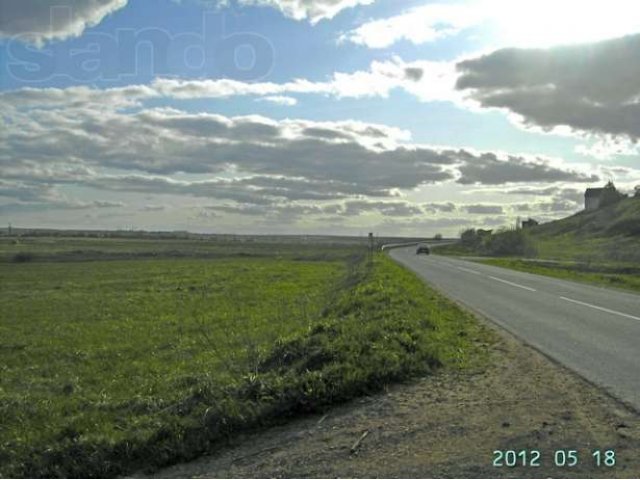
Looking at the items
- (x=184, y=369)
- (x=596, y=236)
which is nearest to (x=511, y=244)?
(x=596, y=236)

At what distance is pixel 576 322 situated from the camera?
1414cm

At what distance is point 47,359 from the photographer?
14.6 metres

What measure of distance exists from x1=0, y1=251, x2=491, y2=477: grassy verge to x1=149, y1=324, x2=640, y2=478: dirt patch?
1.31 ft

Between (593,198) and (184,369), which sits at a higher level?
(593,198)

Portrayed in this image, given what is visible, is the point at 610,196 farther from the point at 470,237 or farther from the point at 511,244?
the point at 511,244

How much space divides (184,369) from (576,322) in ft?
27.1

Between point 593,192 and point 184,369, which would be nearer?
point 184,369

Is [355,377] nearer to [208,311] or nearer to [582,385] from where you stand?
[582,385]

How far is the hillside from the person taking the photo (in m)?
67.6

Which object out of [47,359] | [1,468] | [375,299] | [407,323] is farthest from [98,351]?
[1,468]

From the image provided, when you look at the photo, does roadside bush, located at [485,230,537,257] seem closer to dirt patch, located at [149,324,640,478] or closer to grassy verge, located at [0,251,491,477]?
grassy verge, located at [0,251,491,477]

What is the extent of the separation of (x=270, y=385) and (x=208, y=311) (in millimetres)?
15979
